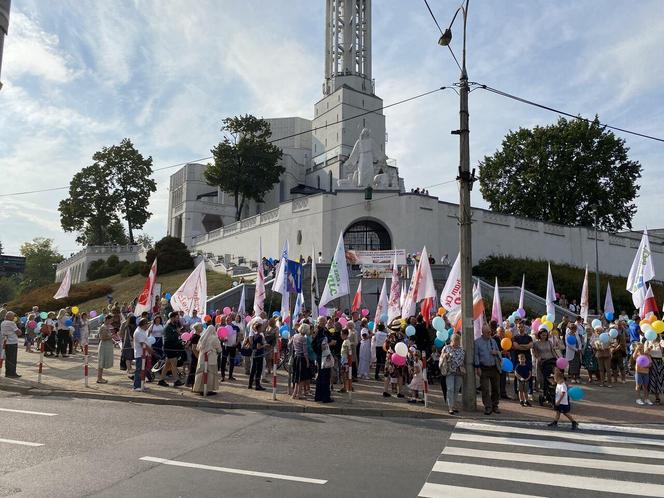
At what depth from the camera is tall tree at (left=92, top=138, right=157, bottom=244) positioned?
63.8 metres

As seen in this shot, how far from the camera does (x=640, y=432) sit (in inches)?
408

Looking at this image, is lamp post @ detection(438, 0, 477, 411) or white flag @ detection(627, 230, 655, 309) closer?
lamp post @ detection(438, 0, 477, 411)

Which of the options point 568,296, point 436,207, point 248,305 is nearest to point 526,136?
point 436,207

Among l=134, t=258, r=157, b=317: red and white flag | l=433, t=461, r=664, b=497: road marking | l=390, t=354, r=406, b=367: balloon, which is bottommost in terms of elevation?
l=433, t=461, r=664, b=497: road marking

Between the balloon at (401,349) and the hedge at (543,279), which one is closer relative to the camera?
the balloon at (401,349)

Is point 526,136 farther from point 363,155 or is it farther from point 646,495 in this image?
point 646,495

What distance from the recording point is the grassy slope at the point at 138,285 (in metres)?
38.5

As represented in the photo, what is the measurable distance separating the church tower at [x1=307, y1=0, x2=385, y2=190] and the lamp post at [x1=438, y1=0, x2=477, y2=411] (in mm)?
56804

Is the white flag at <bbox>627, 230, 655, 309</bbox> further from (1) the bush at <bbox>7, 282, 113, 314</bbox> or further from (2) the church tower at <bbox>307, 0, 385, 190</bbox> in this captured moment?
(2) the church tower at <bbox>307, 0, 385, 190</bbox>

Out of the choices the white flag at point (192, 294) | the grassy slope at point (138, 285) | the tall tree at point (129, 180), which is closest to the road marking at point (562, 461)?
the white flag at point (192, 294)

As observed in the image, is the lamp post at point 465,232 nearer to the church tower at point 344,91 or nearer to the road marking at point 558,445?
the road marking at point 558,445

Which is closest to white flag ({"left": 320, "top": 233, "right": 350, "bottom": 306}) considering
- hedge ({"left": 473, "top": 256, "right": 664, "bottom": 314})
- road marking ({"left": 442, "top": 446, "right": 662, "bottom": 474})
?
road marking ({"left": 442, "top": 446, "right": 662, "bottom": 474})

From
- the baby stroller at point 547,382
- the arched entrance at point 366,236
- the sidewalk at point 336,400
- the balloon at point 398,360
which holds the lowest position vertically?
the sidewalk at point 336,400

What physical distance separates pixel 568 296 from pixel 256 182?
3641cm
